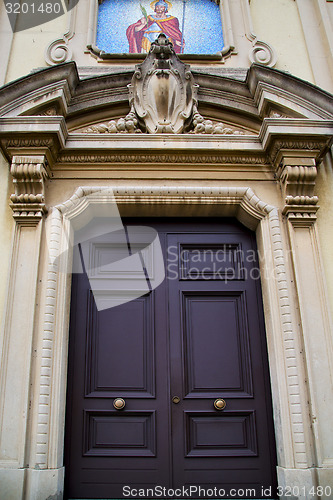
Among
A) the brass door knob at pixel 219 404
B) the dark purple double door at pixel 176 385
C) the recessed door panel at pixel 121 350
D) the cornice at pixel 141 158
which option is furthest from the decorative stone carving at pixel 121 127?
the brass door knob at pixel 219 404

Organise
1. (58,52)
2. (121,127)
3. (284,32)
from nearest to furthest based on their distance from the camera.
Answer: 1. (121,127)
2. (58,52)
3. (284,32)

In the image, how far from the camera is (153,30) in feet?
17.1

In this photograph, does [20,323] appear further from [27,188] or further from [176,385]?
[176,385]

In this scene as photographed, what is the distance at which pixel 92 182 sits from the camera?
4.16 m

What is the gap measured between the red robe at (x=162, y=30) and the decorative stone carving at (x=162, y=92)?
76 cm

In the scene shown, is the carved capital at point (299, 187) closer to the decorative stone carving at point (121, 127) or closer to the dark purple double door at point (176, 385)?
the dark purple double door at point (176, 385)

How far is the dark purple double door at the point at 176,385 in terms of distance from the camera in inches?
139

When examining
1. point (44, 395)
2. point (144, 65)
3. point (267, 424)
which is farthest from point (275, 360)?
point (144, 65)

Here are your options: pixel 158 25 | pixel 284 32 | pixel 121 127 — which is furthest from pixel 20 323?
pixel 284 32

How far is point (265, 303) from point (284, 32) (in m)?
3.26

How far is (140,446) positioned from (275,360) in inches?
52.1

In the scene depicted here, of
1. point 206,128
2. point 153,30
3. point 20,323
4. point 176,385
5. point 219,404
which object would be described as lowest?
point 219,404

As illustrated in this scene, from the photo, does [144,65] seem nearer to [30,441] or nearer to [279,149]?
[279,149]

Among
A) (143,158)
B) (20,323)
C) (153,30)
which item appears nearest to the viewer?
(20,323)
